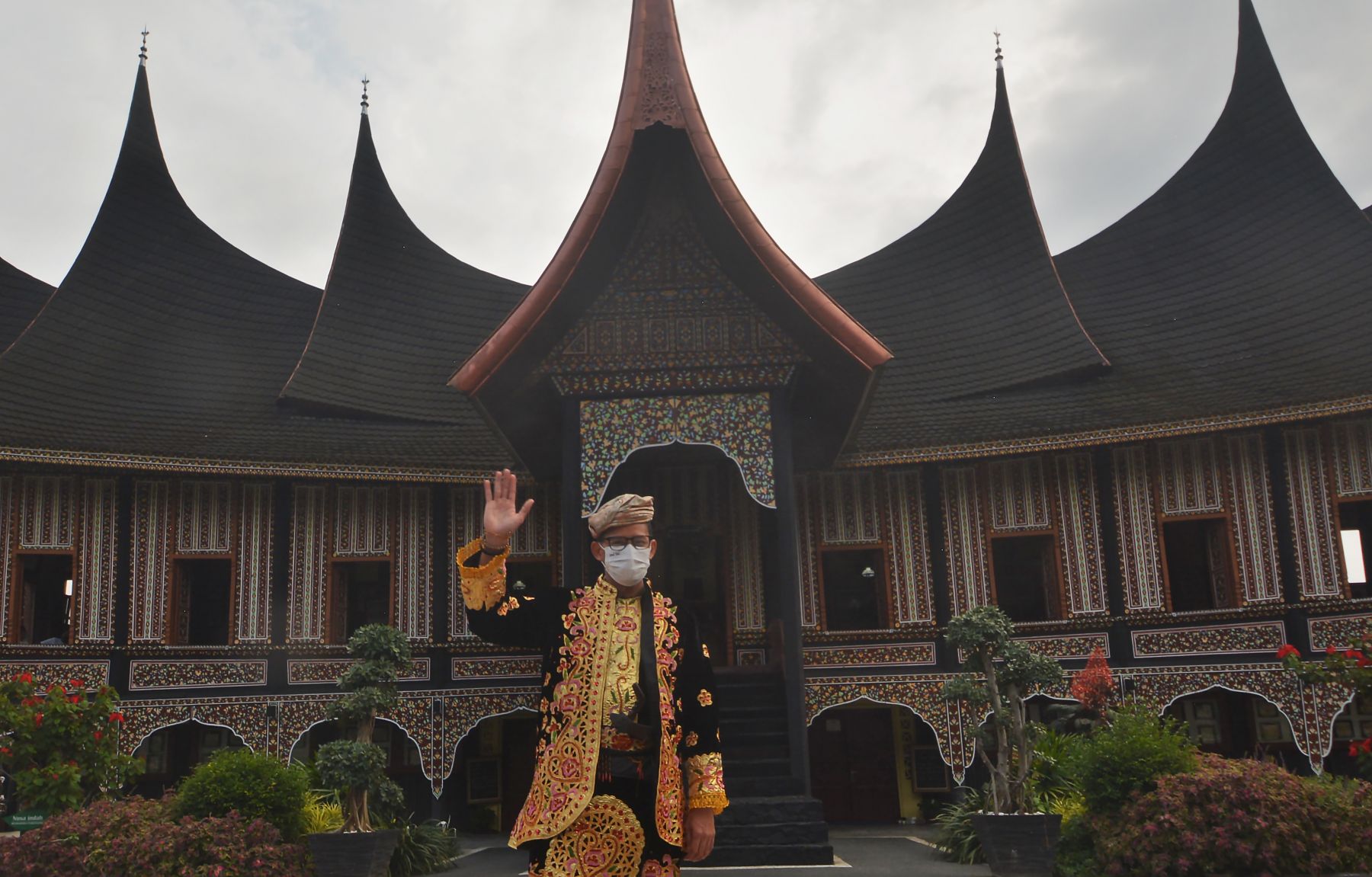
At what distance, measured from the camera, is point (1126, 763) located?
7.65 metres

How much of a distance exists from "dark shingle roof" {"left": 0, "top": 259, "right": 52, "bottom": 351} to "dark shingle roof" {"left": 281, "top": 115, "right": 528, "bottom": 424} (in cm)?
350

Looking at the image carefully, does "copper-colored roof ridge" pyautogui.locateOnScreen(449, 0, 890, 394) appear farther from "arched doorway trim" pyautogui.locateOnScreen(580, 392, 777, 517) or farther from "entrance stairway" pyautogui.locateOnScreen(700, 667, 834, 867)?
"entrance stairway" pyautogui.locateOnScreen(700, 667, 834, 867)

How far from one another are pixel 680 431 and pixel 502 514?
19.9 ft

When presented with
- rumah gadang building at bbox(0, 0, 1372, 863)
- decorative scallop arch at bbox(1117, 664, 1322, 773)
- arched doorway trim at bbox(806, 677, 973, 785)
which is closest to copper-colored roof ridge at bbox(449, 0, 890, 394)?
rumah gadang building at bbox(0, 0, 1372, 863)

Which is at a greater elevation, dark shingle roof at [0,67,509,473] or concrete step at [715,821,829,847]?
dark shingle roof at [0,67,509,473]

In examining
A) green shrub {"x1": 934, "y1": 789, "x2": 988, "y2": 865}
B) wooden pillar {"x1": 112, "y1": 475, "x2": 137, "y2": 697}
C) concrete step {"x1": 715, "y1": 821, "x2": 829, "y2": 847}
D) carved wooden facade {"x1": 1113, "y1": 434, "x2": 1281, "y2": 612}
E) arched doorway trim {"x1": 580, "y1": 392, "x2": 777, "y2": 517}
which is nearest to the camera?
concrete step {"x1": 715, "y1": 821, "x2": 829, "y2": 847}

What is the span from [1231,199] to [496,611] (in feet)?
44.0

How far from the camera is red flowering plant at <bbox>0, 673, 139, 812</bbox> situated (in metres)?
9.05

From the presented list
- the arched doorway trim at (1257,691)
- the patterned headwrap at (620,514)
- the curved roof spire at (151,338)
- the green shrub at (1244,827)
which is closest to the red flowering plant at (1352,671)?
the green shrub at (1244,827)

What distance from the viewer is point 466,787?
13969 millimetres

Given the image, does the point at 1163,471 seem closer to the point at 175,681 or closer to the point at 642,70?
the point at 642,70

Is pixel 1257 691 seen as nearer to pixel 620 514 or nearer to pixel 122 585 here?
pixel 620 514

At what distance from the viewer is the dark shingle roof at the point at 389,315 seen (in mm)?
14805

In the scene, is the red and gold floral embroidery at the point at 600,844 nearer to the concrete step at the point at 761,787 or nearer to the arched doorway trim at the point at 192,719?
the concrete step at the point at 761,787
